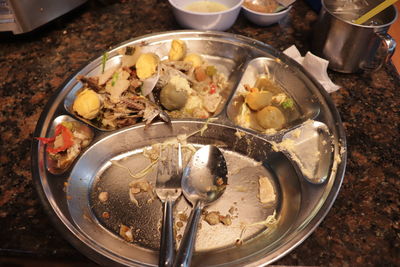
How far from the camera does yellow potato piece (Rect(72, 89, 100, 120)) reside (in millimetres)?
1712

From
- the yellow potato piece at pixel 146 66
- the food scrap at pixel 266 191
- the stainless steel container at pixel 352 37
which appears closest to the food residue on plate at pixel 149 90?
the yellow potato piece at pixel 146 66

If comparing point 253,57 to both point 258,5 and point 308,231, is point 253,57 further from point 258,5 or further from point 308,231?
point 308,231

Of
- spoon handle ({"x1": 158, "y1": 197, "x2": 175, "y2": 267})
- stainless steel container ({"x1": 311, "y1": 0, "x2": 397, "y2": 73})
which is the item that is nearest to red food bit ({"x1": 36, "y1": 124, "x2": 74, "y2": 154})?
spoon handle ({"x1": 158, "y1": 197, "x2": 175, "y2": 267})

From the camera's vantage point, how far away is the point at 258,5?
2.47 metres

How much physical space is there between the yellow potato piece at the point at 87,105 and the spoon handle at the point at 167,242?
69 cm

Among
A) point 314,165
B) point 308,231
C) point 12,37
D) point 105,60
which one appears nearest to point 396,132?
point 314,165

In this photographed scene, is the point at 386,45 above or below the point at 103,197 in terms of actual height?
above

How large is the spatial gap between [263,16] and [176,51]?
0.77m

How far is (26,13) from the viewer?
1.99m

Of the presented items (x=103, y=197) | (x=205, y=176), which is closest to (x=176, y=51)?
(x=205, y=176)

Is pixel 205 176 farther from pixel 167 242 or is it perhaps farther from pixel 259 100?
pixel 259 100

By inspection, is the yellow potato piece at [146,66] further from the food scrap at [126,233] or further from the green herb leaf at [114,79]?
the food scrap at [126,233]

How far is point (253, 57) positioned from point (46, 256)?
5.32 ft

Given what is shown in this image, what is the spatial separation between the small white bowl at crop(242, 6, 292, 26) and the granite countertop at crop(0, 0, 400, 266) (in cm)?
6
